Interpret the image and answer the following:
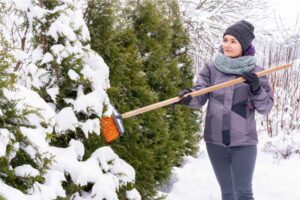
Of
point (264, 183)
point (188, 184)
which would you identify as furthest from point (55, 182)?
point (264, 183)

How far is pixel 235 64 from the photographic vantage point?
11.4 ft

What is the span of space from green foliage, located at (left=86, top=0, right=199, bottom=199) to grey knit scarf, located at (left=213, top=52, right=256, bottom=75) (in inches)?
31.8

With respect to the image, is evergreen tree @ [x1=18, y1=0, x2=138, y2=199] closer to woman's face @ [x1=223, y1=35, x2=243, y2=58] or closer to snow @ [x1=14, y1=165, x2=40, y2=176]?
snow @ [x1=14, y1=165, x2=40, y2=176]

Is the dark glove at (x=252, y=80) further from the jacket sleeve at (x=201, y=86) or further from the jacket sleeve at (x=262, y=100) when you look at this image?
the jacket sleeve at (x=201, y=86)

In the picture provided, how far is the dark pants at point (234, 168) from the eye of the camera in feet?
11.3

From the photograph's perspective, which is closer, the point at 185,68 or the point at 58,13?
the point at 58,13

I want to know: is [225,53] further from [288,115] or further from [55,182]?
[288,115]

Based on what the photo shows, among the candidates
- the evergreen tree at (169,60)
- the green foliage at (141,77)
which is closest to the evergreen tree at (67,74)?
the green foliage at (141,77)

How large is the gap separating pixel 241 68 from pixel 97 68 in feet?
3.88

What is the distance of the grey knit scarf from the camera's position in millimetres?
3460

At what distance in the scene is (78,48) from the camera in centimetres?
293

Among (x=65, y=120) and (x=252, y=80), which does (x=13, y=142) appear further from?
(x=252, y=80)

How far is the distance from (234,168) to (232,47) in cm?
99

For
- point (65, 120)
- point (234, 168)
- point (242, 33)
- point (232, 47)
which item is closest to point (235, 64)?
point (232, 47)
